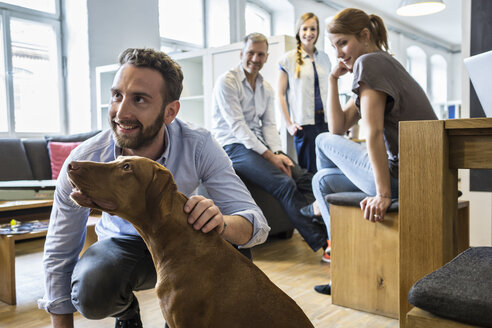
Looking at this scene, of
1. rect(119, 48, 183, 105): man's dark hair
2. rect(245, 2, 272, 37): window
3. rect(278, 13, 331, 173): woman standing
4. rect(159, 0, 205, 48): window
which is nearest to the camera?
rect(119, 48, 183, 105): man's dark hair

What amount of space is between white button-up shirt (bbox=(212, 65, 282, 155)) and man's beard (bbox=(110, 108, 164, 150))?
5.29ft

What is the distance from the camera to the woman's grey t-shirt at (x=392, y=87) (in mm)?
1696

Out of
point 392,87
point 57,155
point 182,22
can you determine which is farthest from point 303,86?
point 182,22

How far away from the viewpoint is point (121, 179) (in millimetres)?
849

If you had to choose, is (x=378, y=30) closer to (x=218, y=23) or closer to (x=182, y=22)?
(x=182, y=22)

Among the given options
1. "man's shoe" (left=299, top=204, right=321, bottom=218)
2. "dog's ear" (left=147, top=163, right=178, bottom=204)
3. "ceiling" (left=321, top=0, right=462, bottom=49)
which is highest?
"ceiling" (left=321, top=0, right=462, bottom=49)

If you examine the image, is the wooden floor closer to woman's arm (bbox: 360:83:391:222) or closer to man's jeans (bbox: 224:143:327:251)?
man's jeans (bbox: 224:143:327:251)

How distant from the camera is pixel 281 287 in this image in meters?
2.29

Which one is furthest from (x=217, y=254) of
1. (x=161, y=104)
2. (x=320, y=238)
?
(x=320, y=238)

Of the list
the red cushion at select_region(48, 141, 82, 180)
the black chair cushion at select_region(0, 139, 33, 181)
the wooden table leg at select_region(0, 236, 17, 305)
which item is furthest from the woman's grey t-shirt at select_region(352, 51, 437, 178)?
the black chair cushion at select_region(0, 139, 33, 181)

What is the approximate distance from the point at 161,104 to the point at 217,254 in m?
0.55

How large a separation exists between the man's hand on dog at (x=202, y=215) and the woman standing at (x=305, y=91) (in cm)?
235

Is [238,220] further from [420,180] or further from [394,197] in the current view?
[394,197]

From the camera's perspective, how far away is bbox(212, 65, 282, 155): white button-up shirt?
2.92 metres
